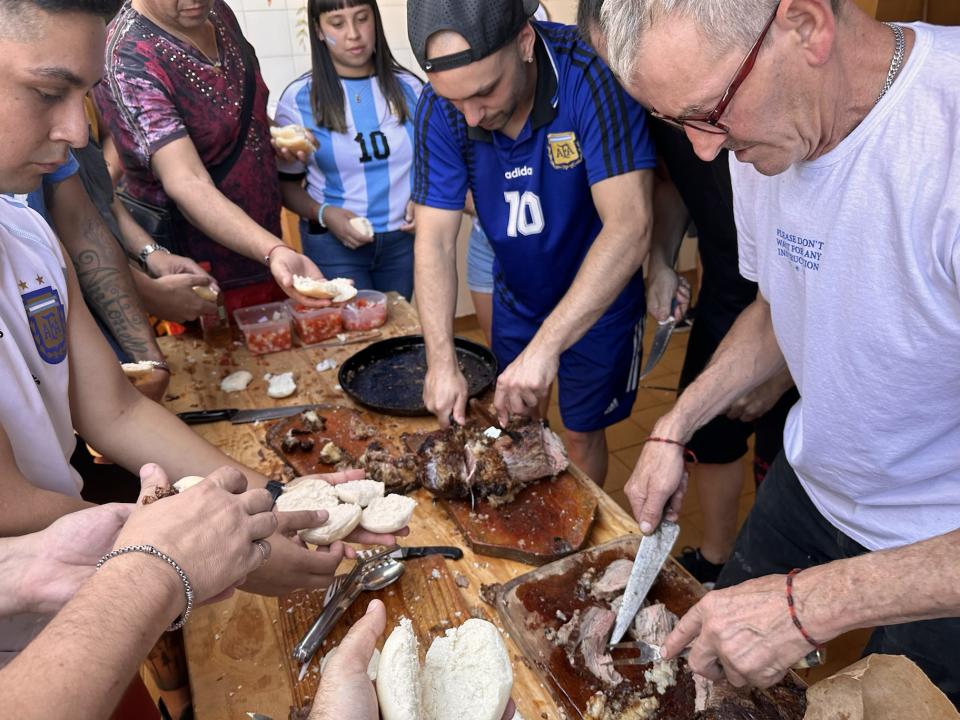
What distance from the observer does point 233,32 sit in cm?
361

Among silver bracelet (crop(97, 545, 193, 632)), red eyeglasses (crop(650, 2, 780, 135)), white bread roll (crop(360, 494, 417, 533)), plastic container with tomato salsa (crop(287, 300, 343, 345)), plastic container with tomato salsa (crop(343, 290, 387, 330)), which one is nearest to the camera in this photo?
silver bracelet (crop(97, 545, 193, 632))

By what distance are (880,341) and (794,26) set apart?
28.0 inches

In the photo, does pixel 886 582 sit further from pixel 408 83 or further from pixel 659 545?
pixel 408 83

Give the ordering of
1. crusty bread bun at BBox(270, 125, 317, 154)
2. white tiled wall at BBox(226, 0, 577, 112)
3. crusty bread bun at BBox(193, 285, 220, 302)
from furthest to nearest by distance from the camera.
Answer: white tiled wall at BBox(226, 0, 577, 112) → crusty bread bun at BBox(270, 125, 317, 154) → crusty bread bun at BBox(193, 285, 220, 302)

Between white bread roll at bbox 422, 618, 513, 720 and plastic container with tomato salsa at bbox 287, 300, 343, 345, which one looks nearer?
white bread roll at bbox 422, 618, 513, 720

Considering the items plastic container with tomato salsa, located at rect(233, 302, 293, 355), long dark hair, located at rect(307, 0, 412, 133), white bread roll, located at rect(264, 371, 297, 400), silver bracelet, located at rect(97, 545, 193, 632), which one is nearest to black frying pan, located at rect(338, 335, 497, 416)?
white bread roll, located at rect(264, 371, 297, 400)

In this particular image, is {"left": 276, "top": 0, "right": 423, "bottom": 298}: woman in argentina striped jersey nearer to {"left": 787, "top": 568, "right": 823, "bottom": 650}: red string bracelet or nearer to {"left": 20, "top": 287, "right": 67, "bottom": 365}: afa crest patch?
{"left": 20, "top": 287, "right": 67, "bottom": 365}: afa crest patch

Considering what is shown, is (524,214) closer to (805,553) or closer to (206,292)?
(206,292)

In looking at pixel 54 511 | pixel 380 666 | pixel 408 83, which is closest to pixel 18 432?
pixel 54 511

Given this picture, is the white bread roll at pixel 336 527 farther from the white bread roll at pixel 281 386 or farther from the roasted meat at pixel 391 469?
the white bread roll at pixel 281 386

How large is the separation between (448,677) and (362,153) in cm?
355

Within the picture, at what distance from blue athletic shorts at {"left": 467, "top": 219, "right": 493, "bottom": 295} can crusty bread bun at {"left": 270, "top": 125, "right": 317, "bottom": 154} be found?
1.09 meters

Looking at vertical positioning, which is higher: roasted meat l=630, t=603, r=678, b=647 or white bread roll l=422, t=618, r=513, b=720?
white bread roll l=422, t=618, r=513, b=720

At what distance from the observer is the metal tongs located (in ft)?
5.13
